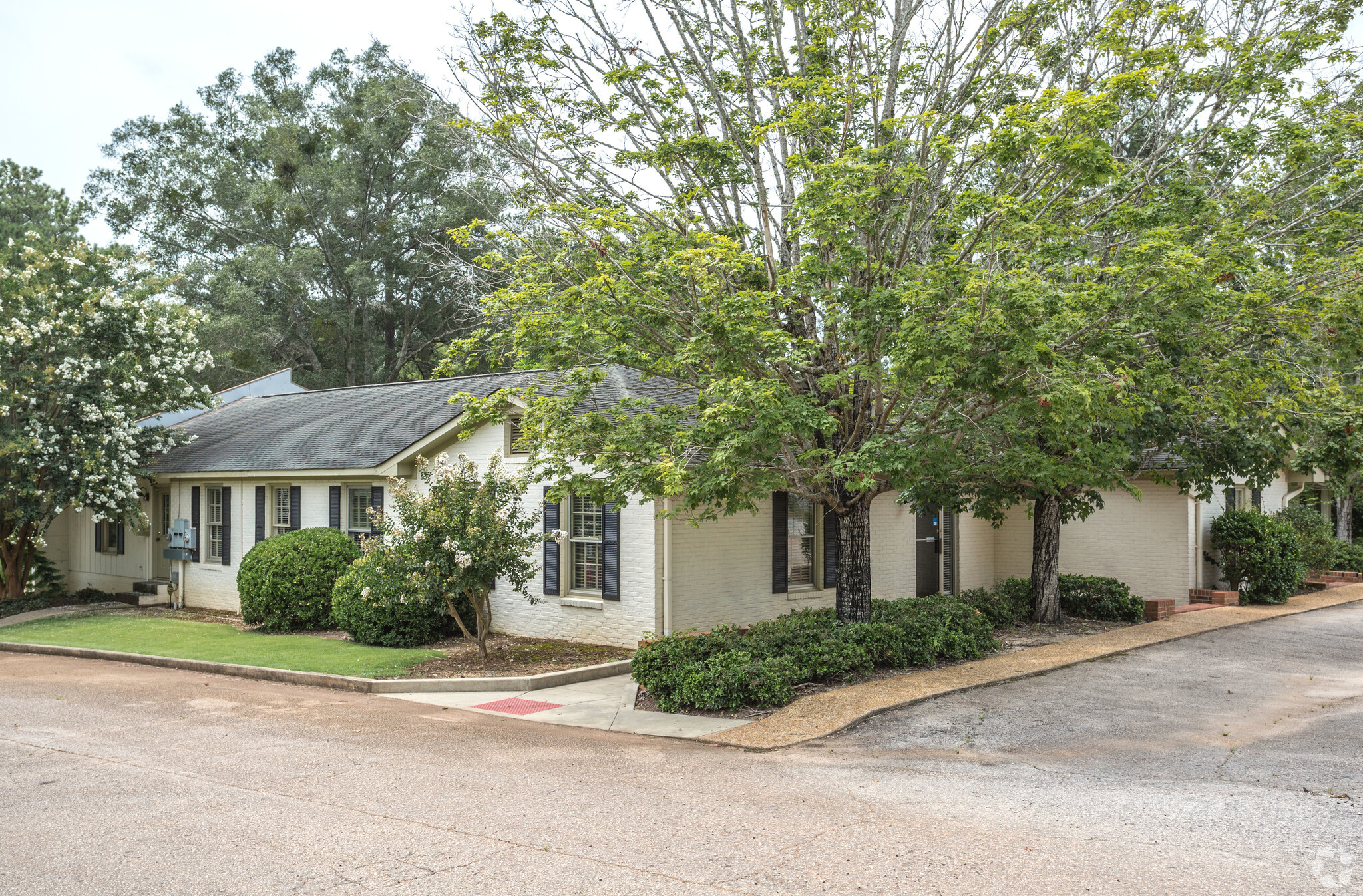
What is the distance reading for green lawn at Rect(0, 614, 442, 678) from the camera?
13.1 m

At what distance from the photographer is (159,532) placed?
21.9 meters

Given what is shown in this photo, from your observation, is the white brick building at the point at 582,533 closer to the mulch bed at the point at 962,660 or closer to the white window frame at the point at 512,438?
the white window frame at the point at 512,438

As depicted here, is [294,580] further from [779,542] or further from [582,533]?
[779,542]

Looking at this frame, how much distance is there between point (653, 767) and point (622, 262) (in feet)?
17.1

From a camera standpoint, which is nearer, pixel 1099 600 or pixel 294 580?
pixel 294 580

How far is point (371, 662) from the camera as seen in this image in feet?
A: 43.2

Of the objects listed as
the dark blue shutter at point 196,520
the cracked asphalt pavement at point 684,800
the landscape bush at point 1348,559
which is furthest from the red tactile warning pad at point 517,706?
the landscape bush at point 1348,559

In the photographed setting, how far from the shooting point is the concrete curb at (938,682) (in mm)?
9367

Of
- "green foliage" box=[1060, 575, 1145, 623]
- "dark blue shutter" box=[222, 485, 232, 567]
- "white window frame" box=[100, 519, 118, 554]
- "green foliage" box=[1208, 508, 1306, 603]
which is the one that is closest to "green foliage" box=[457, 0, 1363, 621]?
"green foliage" box=[1060, 575, 1145, 623]

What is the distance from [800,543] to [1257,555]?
972cm

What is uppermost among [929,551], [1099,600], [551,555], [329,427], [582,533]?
[329,427]

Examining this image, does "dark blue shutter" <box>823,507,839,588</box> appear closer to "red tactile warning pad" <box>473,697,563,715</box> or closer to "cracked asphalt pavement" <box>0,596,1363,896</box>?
"cracked asphalt pavement" <box>0,596,1363,896</box>

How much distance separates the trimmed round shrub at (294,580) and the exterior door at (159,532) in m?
6.16

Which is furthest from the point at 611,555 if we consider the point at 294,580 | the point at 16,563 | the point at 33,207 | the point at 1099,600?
the point at 33,207
